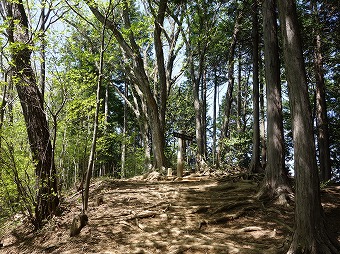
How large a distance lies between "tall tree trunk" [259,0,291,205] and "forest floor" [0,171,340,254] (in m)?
0.46

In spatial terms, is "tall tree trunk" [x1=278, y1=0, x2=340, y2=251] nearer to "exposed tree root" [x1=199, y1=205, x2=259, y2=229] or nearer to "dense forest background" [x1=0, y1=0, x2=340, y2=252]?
"dense forest background" [x1=0, y1=0, x2=340, y2=252]

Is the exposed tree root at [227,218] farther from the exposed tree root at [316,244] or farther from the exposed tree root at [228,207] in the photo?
the exposed tree root at [316,244]

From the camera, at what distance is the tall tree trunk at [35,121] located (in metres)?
6.73

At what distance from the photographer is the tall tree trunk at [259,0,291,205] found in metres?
7.01

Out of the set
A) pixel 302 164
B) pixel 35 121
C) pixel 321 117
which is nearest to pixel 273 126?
pixel 302 164

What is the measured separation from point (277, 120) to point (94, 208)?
510 centimetres

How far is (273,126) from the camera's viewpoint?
7332 mm

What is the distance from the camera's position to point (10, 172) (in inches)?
257

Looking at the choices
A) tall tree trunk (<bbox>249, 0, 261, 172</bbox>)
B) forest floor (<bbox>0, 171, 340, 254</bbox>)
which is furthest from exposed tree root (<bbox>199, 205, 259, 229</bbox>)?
tall tree trunk (<bbox>249, 0, 261, 172</bbox>)

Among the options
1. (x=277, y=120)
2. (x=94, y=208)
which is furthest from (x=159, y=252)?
(x=277, y=120)

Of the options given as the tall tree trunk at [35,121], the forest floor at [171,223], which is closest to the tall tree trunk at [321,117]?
the forest floor at [171,223]

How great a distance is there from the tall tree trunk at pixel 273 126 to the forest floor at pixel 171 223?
46cm

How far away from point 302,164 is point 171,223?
3.08 m

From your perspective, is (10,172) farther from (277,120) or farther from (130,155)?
(130,155)
